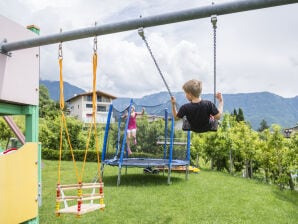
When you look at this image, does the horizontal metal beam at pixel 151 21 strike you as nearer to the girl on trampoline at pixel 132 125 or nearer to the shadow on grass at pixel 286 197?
the girl on trampoline at pixel 132 125

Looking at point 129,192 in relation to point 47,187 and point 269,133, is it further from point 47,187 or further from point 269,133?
point 269,133

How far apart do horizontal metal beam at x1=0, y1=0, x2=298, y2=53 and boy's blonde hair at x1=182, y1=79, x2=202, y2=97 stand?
4.50ft

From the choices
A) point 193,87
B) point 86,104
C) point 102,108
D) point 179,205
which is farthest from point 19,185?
point 102,108

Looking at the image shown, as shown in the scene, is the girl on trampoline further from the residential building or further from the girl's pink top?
the residential building

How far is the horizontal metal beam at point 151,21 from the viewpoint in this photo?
3284 millimetres

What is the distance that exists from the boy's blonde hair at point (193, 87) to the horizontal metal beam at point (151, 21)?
4.50ft

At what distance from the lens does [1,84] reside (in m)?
4.03

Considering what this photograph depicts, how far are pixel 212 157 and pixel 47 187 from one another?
1049 centimetres

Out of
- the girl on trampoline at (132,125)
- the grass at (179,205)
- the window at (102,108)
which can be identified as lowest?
the grass at (179,205)

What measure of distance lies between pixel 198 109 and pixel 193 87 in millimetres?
325

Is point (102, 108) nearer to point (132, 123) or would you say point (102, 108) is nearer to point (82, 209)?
point (132, 123)

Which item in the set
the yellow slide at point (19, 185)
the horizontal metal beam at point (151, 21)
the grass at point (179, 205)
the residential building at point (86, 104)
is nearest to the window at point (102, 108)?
the residential building at point (86, 104)

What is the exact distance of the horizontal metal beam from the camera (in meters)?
3.28

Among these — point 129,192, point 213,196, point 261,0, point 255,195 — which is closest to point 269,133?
point 255,195
